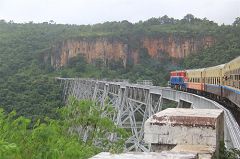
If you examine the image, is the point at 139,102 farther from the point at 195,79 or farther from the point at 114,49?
the point at 114,49

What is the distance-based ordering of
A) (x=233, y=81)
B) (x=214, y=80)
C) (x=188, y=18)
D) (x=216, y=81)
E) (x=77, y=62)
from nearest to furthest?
1. (x=233, y=81)
2. (x=216, y=81)
3. (x=214, y=80)
4. (x=77, y=62)
5. (x=188, y=18)

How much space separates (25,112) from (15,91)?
1297cm

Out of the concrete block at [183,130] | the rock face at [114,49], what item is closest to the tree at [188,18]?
the rock face at [114,49]

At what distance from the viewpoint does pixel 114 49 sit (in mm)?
90188

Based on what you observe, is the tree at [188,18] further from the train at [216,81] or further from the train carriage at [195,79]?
the train carriage at [195,79]

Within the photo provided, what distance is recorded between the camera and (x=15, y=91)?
57125mm

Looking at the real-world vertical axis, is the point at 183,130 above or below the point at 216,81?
above

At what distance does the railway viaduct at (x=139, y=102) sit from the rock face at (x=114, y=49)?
2419cm

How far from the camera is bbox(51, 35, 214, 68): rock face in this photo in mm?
88875

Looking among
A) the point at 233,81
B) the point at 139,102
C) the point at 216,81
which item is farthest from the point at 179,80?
the point at 233,81

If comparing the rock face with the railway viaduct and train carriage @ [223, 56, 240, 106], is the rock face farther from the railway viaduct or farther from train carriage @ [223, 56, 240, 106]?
train carriage @ [223, 56, 240, 106]

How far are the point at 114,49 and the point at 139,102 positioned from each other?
59.1 m

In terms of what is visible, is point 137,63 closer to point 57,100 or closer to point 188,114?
point 57,100

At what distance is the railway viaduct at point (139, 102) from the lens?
9871 mm
